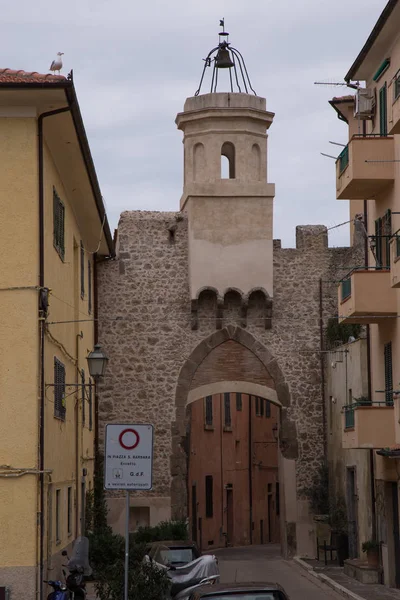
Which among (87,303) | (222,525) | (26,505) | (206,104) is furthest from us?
(222,525)

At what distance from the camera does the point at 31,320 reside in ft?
50.5

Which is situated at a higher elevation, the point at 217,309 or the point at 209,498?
the point at 217,309

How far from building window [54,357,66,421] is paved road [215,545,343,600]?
17.9ft

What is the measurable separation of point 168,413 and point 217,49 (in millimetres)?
9985

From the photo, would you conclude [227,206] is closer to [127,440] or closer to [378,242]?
[378,242]

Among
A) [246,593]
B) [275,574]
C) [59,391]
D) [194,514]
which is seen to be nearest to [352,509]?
[275,574]

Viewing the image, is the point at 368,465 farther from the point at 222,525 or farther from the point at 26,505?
the point at 222,525

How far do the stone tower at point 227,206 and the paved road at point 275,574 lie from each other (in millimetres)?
7122

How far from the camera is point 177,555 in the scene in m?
19.2

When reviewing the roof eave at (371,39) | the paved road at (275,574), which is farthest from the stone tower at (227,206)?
the paved road at (275,574)

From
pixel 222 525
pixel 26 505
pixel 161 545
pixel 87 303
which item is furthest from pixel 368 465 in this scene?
pixel 222 525

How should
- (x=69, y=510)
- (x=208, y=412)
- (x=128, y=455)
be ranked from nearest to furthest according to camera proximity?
(x=128, y=455) → (x=69, y=510) → (x=208, y=412)

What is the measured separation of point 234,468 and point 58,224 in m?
27.8

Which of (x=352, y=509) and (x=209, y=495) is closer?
(x=352, y=509)
